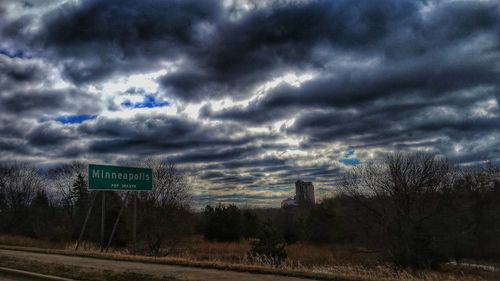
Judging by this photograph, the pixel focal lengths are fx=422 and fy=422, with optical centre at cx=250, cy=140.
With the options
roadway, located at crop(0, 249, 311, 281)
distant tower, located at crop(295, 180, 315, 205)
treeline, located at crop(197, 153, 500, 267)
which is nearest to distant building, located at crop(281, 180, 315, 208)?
distant tower, located at crop(295, 180, 315, 205)

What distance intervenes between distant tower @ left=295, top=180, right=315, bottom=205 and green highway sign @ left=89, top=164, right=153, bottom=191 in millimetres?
54962

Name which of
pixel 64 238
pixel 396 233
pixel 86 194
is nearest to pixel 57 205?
pixel 86 194

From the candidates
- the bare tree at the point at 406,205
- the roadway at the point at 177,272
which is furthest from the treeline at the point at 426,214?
the roadway at the point at 177,272

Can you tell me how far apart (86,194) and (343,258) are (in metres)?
38.8

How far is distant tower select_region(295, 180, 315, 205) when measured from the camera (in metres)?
79.8

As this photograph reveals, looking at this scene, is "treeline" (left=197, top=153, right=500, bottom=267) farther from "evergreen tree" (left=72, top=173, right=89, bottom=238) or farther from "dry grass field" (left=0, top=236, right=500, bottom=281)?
"evergreen tree" (left=72, top=173, right=89, bottom=238)

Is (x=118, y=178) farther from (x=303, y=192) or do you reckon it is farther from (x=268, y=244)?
(x=303, y=192)

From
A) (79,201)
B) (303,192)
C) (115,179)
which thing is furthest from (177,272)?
(303,192)

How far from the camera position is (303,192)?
278ft

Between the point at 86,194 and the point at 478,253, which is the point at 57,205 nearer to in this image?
the point at 86,194

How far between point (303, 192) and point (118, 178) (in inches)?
2535

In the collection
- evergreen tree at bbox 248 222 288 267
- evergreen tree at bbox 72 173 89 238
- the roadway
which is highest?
evergreen tree at bbox 72 173 89 238

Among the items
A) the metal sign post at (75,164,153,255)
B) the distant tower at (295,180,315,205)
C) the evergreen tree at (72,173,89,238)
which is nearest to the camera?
the metal sign post at (75,164,153,255)

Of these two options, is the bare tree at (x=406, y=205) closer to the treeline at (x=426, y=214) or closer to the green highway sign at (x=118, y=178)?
the treeline at (x=426, y=214)
